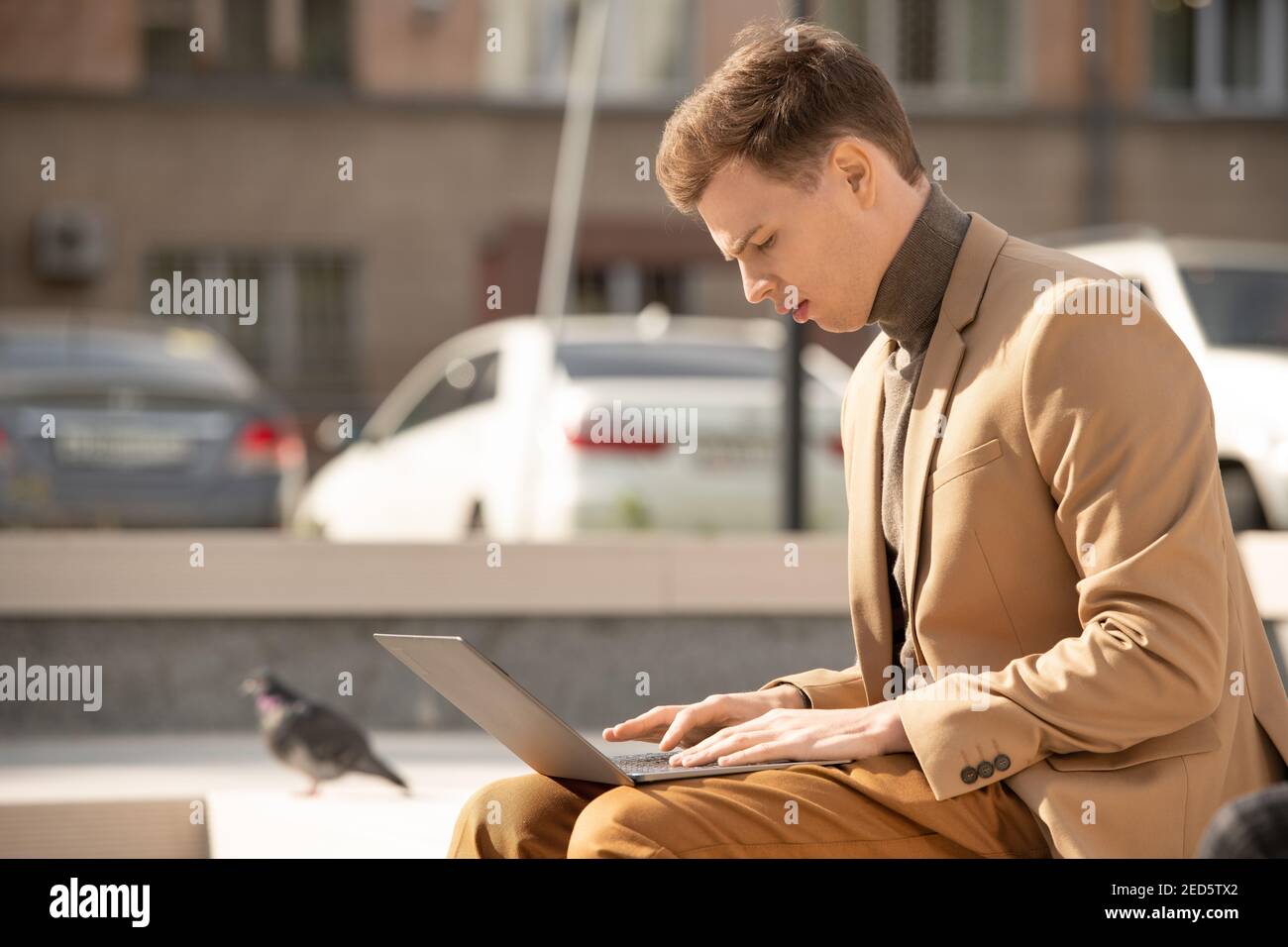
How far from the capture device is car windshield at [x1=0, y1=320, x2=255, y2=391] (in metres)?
9.80

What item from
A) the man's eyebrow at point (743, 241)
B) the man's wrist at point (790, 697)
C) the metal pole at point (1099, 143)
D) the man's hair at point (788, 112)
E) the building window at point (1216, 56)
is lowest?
the man's wrist at point (790, 697)

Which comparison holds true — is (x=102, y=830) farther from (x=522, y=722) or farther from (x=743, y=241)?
(x=743, y=241)

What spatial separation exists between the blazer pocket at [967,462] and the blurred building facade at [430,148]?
18.0 meters

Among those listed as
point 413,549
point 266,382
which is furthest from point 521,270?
point 413,549

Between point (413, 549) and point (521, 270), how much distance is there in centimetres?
1505

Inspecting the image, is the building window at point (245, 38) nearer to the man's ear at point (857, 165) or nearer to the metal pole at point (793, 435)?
the metal pole at point (793, 435)

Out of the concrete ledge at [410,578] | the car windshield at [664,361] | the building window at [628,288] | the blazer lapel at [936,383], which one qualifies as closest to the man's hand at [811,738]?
the blazer lapel at [936,383]

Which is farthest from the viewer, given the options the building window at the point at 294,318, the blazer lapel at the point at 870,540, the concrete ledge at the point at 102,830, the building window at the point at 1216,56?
the building window at the point at 1216,56

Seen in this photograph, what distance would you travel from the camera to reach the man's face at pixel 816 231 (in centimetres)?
232

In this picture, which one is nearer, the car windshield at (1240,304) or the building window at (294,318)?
the car windshield at (1240,304)

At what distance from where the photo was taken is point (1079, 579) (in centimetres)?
226

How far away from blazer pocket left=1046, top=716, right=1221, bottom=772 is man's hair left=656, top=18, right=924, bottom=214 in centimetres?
77

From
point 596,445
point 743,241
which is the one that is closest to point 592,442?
point 596,445

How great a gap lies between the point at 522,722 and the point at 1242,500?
557 cm
